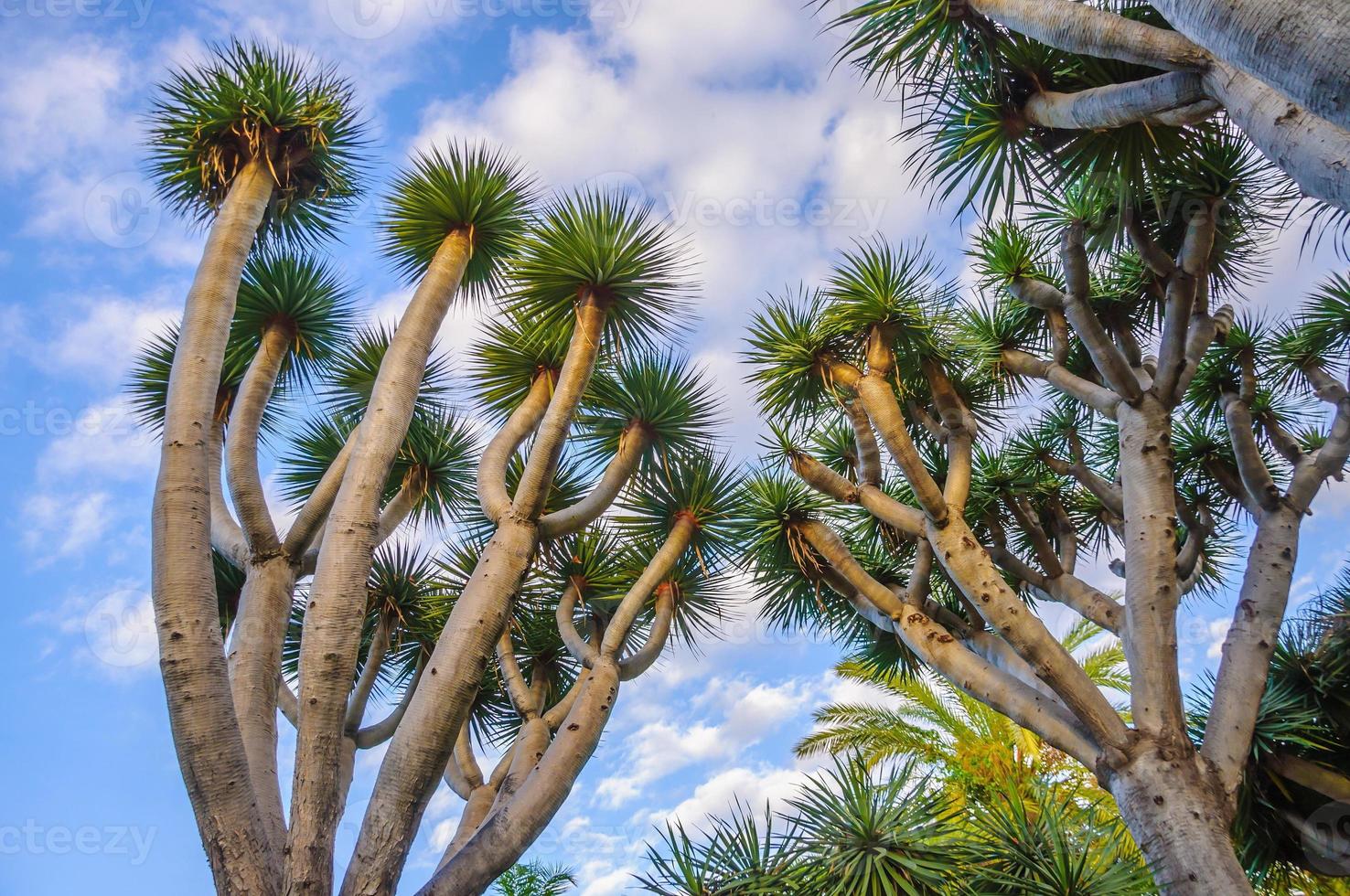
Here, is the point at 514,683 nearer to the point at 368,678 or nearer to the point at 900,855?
the point at 368,678

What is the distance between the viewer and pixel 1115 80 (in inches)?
220

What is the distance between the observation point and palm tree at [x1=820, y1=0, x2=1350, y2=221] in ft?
7.80

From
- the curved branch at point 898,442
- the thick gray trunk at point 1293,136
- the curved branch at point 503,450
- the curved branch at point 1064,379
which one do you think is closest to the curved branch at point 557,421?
the curved branch at point 503,450

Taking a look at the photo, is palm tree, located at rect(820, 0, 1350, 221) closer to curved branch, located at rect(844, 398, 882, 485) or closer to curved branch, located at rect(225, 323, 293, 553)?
curved branch, located at rect(844, 398, 882, 485)

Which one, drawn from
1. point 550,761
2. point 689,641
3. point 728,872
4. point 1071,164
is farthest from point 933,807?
point 1071,164

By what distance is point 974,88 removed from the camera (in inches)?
242

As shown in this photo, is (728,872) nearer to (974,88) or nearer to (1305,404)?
(974,88)

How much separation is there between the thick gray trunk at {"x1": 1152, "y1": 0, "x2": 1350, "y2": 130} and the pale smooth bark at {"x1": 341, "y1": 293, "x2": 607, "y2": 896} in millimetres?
4363

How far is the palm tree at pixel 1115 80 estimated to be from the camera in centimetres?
238

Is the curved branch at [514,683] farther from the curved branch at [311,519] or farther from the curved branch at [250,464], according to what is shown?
the curved branch at [250,464]

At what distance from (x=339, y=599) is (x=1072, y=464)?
6482mm

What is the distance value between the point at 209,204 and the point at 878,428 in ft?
18.4

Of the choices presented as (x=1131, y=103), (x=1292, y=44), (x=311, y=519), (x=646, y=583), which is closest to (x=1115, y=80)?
(x=1131, y=103)

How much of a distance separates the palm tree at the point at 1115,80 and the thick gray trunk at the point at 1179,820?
129 inches
